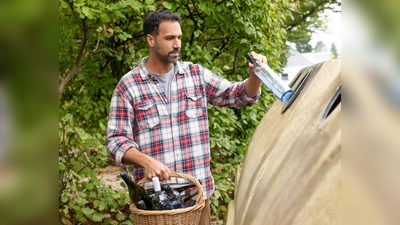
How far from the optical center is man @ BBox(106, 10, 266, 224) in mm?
3059

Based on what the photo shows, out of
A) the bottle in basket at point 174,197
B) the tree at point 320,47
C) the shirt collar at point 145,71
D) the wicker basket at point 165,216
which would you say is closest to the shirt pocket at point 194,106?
the shirt collar at point 145,71

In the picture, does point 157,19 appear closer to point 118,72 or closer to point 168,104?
point 168,104

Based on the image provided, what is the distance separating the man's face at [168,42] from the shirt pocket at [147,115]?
1.03 ft

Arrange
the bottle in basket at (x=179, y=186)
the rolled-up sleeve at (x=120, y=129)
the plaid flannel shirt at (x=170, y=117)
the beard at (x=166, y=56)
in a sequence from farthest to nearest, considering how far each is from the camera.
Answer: the beard at (x=166, y=56)
the plaid flannel shirt at (x=170, y=117)
the rolled-up sleeve at (x=120, y=129)
the bottle in basket at (x=179, y=186)

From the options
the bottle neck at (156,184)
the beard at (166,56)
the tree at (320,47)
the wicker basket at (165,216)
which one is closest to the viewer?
the wicker basket at (165,216)

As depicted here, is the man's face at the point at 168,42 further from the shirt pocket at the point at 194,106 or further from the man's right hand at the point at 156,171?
the man's right hand at the point at 156,171

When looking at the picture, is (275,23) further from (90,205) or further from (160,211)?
(160,211)

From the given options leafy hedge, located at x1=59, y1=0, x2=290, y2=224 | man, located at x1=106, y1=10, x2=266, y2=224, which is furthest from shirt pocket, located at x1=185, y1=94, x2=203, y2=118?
leafy hedge, located at x1=59, y1=0, x2=290, y2=224

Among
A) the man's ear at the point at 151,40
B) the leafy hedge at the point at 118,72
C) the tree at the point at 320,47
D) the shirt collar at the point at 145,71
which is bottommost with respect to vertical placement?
the tree at the point at 320,47

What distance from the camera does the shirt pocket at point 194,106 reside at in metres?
3.14

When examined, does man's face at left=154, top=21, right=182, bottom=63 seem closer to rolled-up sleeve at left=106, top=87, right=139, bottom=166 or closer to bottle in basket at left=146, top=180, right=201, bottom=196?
rolled-up sleeve at left=106, top=87, right=139, bottom=166

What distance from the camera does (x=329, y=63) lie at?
6.88 ft
